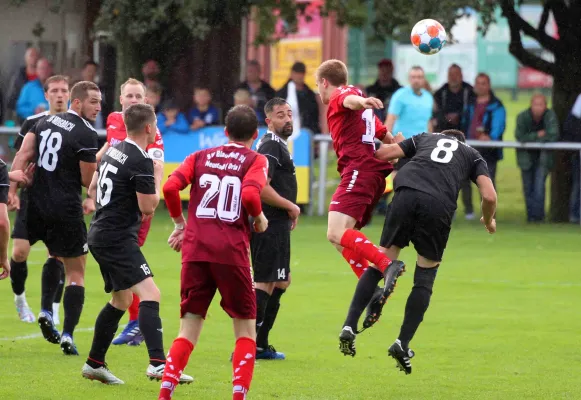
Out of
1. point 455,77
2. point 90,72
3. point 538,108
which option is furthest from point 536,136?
point 90,72

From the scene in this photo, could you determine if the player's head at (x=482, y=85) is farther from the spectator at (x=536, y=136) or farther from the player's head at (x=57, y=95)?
the player's head at (x=57, y=95)

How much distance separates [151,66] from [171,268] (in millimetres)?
6920

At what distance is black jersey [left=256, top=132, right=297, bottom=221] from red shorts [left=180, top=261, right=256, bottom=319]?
6.58 ft

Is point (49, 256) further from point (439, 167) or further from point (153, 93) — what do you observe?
point (153, 93)

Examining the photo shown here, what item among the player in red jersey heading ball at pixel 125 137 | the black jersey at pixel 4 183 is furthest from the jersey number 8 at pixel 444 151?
the black jersey at pixel 4 183

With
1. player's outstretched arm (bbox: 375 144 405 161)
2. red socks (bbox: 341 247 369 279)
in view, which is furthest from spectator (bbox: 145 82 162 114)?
player's outstretched arm (bbox: 375 144 405 161)

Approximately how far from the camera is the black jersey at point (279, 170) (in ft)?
30.1

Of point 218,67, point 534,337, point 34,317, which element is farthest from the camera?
point 218,67

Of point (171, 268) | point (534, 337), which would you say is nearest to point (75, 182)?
point (534, 337)

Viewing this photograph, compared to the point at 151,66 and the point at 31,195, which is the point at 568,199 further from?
the point at 31,195

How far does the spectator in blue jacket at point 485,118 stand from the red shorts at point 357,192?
9960 millimetres

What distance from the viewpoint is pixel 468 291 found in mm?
12852

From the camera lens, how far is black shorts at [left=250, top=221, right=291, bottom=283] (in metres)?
9.21

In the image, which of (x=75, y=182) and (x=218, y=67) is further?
(x=218, y=67)
